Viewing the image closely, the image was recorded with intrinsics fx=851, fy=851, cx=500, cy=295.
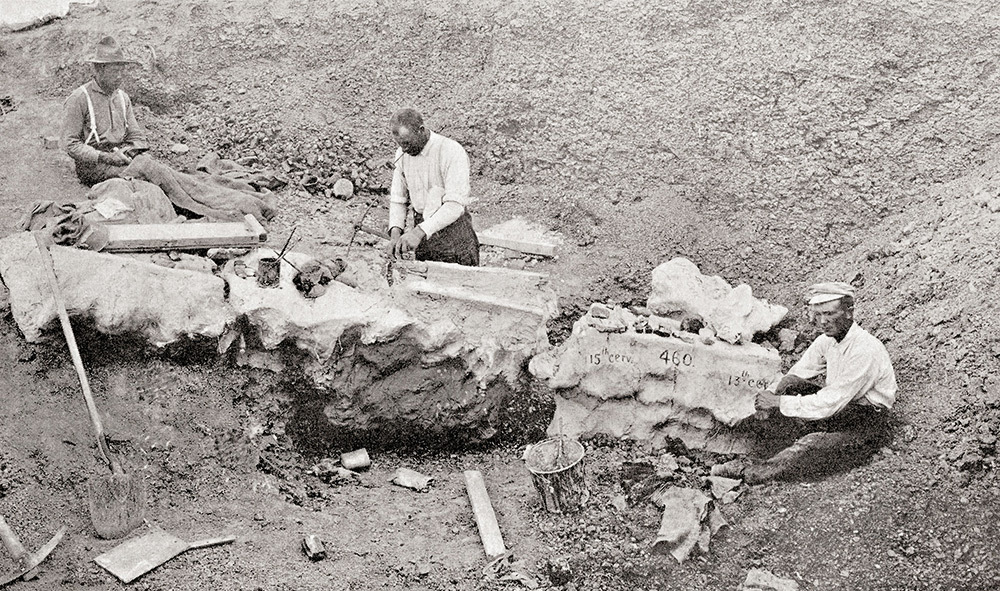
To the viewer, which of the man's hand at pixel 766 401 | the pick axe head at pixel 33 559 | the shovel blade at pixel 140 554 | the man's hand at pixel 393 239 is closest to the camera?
the pick axe head at pixel 33 559

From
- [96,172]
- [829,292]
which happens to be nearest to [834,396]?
[829,292]

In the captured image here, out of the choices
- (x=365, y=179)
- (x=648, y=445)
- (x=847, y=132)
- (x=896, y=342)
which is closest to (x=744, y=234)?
(x=847, y=132)

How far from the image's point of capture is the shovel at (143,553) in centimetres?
383

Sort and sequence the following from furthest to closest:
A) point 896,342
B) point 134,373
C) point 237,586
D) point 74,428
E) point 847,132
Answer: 1. point 847,132
2. point 896,342
3. point 134,373
4. point 74,428
5. point 237,586

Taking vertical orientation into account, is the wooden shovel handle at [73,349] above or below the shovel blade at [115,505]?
above

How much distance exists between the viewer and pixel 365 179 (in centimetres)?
801

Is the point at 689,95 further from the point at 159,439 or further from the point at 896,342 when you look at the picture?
the point at 159,439

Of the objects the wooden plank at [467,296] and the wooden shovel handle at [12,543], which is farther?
the wooden plank at [467,296]

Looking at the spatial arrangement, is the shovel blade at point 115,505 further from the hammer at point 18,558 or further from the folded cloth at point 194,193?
the folded cloth at point 194,193

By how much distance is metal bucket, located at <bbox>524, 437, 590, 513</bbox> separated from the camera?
461cm

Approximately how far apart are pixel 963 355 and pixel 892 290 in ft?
3.38

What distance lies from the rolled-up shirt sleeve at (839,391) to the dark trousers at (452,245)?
2380mm

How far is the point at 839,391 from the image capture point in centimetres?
453

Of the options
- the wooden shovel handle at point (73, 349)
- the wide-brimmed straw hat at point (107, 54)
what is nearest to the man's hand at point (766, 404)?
the wooden shovel handle at point (73, 349)
